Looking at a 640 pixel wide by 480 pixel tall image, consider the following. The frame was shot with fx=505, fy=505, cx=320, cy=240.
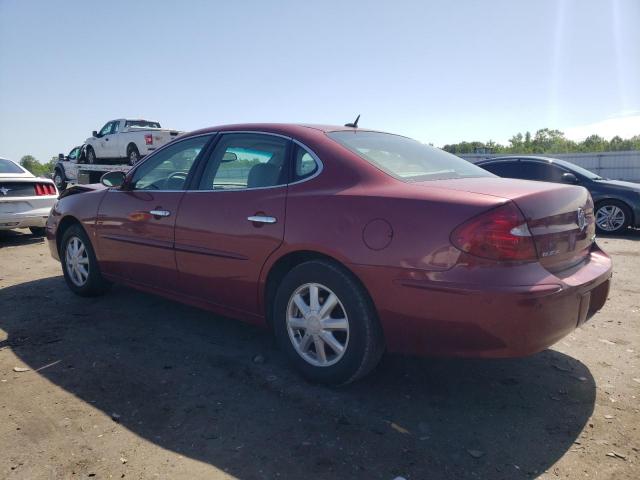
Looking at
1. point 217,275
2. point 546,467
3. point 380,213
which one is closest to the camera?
point 546,467

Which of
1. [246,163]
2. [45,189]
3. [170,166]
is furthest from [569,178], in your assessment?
[45,189]

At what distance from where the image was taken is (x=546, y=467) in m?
2.32

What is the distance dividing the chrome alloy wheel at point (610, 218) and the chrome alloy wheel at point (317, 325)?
8.04 m

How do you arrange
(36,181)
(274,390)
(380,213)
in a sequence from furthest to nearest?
(36,181) → (274,390) → (380,213)

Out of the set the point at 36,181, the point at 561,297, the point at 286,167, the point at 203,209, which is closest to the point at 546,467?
the point at 561,297

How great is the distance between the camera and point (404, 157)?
3.38 meters

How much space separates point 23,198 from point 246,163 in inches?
260

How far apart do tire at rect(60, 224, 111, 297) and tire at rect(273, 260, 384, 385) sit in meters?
2.47

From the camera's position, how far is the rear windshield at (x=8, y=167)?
8.95m

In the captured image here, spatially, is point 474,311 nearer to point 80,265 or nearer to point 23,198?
point 80,265

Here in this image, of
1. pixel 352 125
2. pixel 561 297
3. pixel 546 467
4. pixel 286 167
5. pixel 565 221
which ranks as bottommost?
pixel 546 467

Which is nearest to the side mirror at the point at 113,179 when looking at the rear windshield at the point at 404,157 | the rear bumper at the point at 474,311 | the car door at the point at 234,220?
the car door at the point at 234,220

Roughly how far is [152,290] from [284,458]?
227cm

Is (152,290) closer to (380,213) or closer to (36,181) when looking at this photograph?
(380,213)
